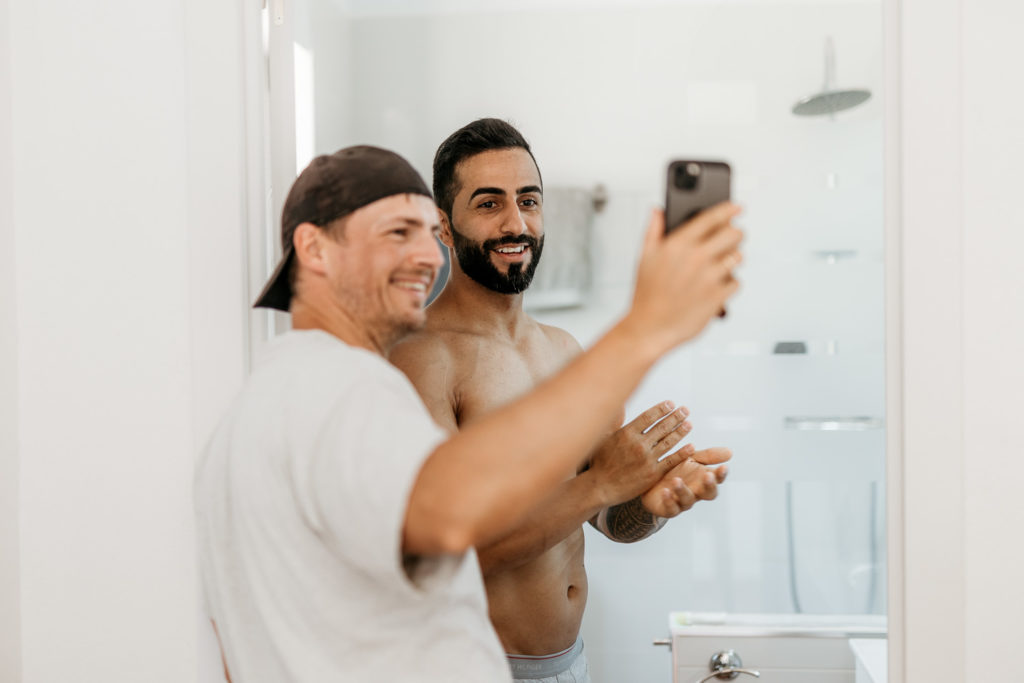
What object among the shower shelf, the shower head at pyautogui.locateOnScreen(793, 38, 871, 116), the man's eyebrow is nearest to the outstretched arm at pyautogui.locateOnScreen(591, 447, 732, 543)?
the shower shelf

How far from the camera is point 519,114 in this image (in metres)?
1.32

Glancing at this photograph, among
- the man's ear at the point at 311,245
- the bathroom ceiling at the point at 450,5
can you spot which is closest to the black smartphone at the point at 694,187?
the man's ear at the point at 311,245

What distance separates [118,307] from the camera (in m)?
1.19

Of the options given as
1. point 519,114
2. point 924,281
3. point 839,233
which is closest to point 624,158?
point 519,114

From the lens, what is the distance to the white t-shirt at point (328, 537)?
61cm

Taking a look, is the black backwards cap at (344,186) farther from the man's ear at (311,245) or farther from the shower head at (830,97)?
the shower head at (830,97)

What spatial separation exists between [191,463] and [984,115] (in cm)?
133

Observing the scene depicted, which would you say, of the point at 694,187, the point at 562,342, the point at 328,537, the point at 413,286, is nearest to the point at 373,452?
the point at 328,537

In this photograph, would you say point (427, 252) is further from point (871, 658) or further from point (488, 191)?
point (871, 658)

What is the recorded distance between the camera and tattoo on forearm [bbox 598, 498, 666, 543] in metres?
1.28

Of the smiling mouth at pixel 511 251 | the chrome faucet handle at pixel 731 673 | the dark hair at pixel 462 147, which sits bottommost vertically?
the chrome faucet handle at pixel 731 673

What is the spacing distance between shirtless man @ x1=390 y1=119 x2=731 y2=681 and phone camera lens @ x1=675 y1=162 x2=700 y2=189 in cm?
51

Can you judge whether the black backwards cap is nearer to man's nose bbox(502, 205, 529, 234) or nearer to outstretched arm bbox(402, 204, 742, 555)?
outstretched arm bbox(402, 204, 742, 555)

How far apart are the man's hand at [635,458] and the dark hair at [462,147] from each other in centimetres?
48
